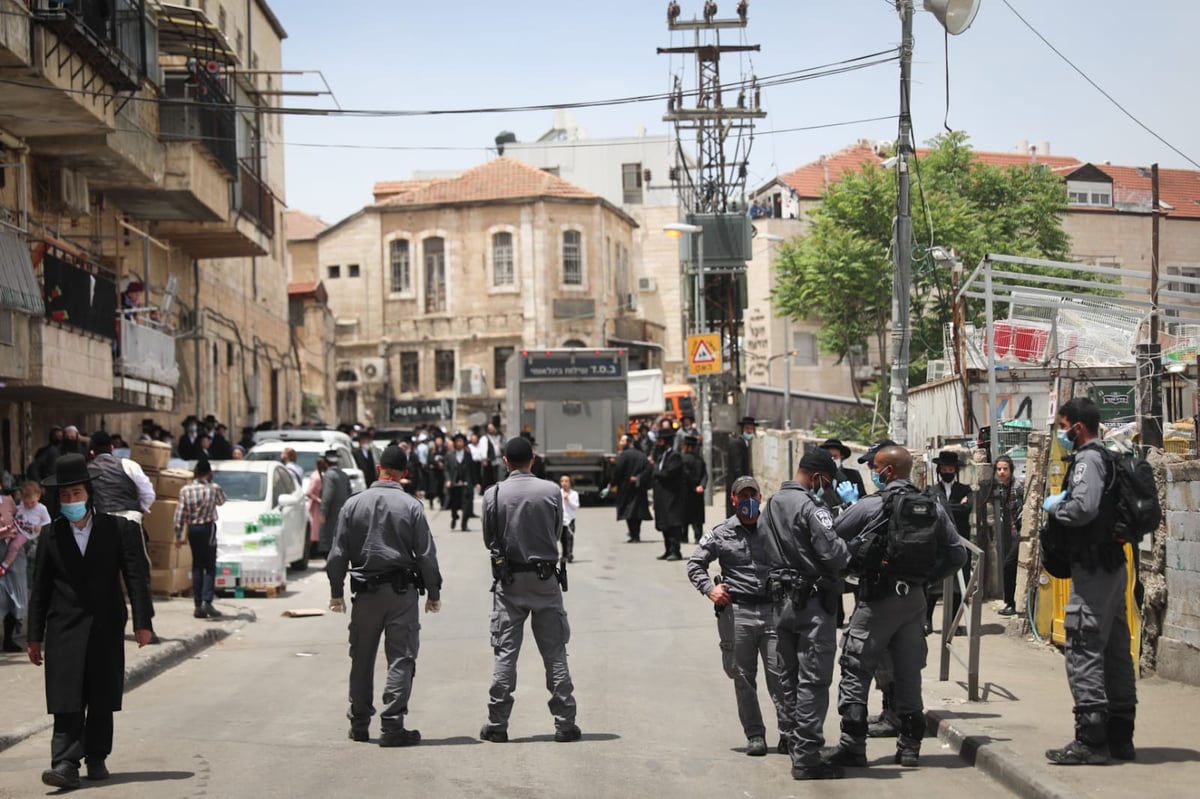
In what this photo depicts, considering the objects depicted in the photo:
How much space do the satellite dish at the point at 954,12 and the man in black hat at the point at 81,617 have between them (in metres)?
11.6

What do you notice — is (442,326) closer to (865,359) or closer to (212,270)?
(865,359)

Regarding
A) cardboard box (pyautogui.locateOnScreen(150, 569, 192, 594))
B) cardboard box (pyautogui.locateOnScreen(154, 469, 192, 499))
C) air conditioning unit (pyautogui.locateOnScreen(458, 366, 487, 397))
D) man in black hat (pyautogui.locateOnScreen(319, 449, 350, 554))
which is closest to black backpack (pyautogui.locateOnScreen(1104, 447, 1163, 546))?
cardboard box (pyautogui.locateOnScreen(154, 469, 192, 499))

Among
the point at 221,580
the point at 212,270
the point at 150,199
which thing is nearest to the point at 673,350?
the point at 212,270

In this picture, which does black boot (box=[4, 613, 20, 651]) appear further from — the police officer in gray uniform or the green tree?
the green tree

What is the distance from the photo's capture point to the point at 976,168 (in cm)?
5075

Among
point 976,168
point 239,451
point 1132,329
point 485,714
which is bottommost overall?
point 485,714

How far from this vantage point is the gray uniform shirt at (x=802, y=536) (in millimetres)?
8305

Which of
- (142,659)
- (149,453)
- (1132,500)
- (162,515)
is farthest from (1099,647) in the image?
(149,453)

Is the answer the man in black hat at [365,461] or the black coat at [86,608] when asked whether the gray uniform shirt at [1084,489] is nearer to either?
the black coat at [86,608]

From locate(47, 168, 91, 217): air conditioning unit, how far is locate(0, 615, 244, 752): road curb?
9.97 m

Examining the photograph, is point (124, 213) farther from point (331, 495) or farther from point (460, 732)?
point (460, 732)

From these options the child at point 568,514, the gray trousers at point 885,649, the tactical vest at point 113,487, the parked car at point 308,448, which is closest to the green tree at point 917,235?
the parked car at point 308,448

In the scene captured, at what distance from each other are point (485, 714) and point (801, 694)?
2890 millimetres

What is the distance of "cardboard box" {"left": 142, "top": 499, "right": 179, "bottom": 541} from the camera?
17359mm
